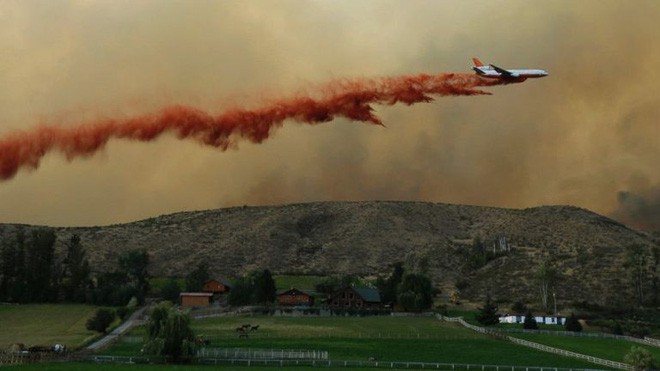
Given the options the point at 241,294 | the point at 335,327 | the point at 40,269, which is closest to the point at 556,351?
the point at 335,327

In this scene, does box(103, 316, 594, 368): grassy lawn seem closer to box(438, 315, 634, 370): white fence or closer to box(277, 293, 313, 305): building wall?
box(438, 315, 634, 370): white fence

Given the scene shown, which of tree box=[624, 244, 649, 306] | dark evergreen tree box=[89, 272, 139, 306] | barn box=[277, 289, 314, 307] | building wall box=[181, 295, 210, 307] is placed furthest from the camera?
tree box=[624, 244, 649, 306]

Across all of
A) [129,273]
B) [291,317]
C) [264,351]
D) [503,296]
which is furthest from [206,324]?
[503,296]

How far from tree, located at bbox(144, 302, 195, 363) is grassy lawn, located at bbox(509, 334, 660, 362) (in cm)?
4133

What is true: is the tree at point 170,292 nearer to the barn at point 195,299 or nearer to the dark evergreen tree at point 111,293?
the barn at point 195,299

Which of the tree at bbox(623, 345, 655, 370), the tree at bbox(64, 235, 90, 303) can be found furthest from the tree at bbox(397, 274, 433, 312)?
the tree at bbox(623, 345, 655, 370)

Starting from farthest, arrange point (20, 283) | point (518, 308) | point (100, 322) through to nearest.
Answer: point (20, 283), point (518, 308), point (100, 322)

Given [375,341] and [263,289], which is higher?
[263,289]

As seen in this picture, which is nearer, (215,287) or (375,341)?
(375,341)

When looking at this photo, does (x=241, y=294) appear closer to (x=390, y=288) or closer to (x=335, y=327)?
(x=390, y=288)

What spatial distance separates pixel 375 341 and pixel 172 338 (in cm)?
2540

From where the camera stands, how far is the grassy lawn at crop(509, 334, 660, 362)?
91875mm

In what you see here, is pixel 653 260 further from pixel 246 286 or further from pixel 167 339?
pixel 167 339

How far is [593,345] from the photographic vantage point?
9994 centimetres
